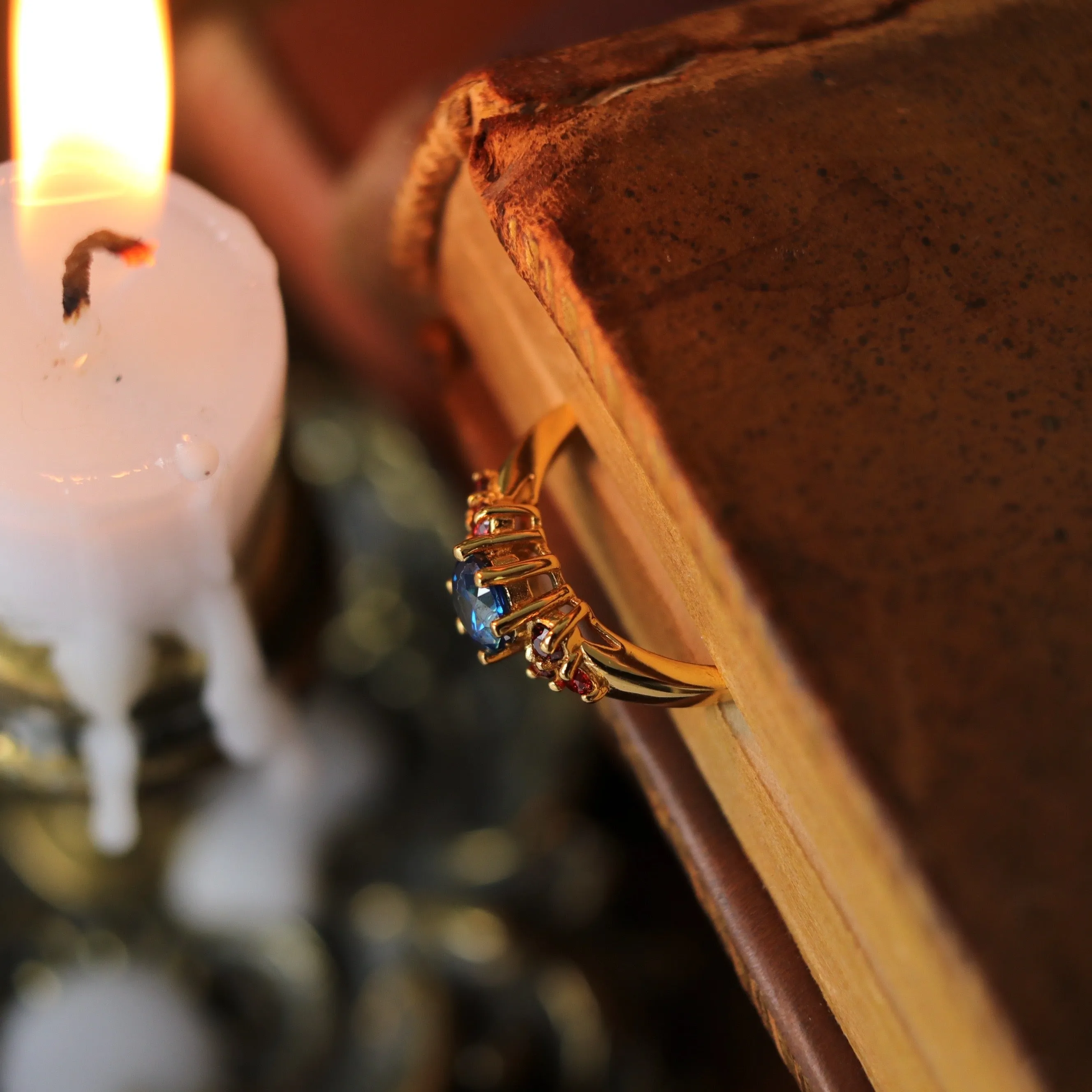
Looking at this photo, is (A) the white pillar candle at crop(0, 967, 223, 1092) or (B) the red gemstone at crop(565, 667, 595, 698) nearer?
(B) the red gemstone at crop(565, 667, 595, 698)

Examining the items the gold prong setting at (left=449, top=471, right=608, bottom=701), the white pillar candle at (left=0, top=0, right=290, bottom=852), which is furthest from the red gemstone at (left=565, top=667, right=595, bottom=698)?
the white pillar candle at (left=0, top=0, right=290, bottom=852)

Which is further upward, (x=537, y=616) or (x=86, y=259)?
(x=86, y=259)

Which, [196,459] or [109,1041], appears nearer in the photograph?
[196,459]

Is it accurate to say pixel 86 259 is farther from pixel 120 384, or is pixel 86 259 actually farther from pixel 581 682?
pixel 581 682

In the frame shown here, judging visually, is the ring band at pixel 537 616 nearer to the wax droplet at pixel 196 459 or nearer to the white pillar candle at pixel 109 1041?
the wax droplet at pixel 196 459

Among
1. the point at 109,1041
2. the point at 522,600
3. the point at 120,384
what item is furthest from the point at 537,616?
the point at 109,1041

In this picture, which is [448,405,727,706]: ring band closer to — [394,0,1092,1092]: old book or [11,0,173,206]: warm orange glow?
[394,0,1092,1092]: old book
